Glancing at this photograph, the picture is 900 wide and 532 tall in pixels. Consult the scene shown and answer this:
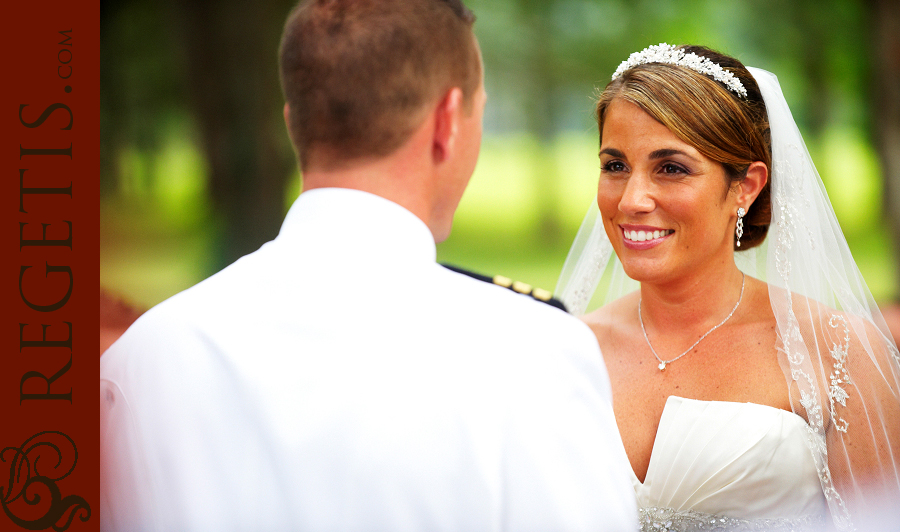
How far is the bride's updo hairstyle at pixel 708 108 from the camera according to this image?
7.34 ft

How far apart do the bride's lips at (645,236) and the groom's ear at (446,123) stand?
1251mm

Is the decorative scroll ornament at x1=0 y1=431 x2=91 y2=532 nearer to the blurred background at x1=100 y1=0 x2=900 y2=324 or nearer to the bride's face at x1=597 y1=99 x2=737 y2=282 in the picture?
the bride's face at x1=597 y1=99 x2=737 y2=282

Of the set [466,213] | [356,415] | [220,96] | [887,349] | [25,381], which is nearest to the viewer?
[356,415]

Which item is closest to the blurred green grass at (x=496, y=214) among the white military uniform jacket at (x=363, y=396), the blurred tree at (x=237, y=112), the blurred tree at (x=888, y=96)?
the blurred tree at (x=237, y=112)

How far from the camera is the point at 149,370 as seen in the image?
3.79 feet

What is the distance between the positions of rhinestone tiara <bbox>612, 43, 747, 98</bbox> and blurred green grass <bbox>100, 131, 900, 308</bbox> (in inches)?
200

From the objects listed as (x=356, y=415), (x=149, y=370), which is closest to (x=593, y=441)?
(x=356, y=415)

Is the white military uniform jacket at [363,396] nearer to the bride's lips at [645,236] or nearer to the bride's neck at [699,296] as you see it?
the bride's lips at [645,236]

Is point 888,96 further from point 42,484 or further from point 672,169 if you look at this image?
point 42,484

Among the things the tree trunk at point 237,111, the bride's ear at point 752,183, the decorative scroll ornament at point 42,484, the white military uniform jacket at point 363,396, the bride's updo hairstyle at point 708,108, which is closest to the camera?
the white military uniform jacket at point 363,396

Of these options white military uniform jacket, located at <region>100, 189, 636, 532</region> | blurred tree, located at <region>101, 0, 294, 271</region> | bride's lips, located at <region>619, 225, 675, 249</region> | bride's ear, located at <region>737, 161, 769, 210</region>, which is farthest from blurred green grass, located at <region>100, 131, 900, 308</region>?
white military uniform jacket, located at <region>100, 189, 636, 532</region>

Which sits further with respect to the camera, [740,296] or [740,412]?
[740,296]

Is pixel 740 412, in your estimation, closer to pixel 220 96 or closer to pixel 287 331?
pixel 287 331

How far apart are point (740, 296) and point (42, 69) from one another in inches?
81.9
